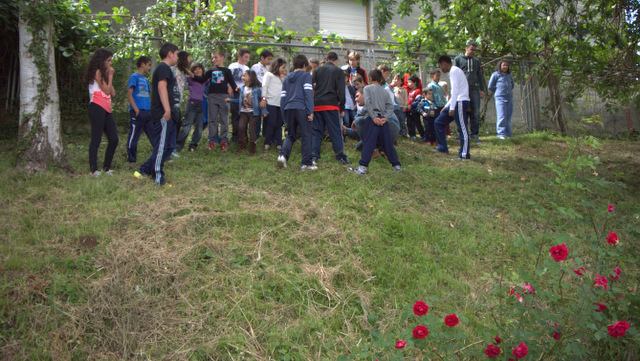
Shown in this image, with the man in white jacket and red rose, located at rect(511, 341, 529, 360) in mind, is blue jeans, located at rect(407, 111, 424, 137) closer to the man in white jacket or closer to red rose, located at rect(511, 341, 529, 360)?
the man in white jacket

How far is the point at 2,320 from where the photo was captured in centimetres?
367

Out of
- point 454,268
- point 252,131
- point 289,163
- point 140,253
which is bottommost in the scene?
point 454,268

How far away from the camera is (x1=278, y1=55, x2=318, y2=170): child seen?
7523mm

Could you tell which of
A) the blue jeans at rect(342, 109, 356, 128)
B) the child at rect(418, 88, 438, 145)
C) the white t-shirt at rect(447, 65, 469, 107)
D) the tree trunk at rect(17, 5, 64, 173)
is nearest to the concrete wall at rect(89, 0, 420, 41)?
the child at rect(418, 88, 438, 145)

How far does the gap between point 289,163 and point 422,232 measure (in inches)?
123

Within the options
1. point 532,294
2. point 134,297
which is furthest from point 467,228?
point 134,297

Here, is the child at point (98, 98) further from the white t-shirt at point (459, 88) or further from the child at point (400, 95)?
the child at point (400, 95)

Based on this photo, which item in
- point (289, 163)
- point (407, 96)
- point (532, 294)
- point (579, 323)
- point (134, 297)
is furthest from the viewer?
point (407, 96)

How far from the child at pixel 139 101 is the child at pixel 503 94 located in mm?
7935

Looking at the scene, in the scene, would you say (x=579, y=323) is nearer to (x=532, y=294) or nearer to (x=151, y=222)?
(x=532, y=294)

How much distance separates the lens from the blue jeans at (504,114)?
11.3 metres

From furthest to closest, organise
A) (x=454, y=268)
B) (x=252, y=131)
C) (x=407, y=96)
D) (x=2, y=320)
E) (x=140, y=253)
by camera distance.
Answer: (x=407, y=96)
(x=252, y=131)
(x=454, y=268)
(x=140, y=253)
(x=2, y=320)

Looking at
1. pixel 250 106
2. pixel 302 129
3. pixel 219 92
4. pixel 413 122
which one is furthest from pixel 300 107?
pixel 413 122

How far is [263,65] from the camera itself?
9148mm
